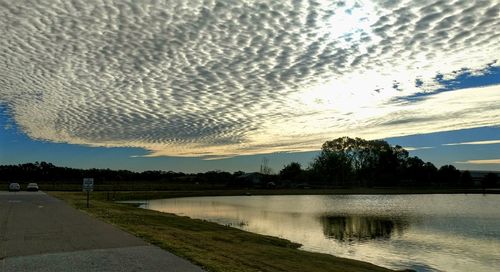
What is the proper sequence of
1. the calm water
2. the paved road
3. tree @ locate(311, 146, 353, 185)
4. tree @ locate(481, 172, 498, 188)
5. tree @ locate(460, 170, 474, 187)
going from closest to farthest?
the paved road → the calm water → tree @ locate(311, 146, 353, 185) → tree @ locate(481, 172, 498, 188) → tree @ locate(460, 170, 474, 187)

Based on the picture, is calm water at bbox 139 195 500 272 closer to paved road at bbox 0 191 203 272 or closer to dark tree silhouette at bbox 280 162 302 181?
paved road at bbox 0 191 203 272

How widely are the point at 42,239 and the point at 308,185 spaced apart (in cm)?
14349

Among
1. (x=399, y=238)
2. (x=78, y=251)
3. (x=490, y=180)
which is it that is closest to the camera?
(x=78, y=251)

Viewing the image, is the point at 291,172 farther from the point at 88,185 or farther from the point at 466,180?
the point at 88,185

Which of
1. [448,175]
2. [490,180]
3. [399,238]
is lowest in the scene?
[399,238]

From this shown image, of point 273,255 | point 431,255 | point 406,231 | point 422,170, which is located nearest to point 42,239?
point 273,255

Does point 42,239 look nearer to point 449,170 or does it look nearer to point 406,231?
point 406,231

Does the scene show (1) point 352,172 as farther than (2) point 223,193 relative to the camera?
Yes

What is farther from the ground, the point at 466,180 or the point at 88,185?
the point at 88,185

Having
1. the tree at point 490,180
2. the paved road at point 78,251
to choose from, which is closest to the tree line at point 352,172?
the tree at point 490,180

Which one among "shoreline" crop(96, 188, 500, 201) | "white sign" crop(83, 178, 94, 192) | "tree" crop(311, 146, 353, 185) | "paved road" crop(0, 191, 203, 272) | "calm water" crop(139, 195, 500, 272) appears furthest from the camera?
A: "tree" crop(311, 146, 353, 185)

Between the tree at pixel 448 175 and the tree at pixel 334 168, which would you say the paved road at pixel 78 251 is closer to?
the tree at pixel 334 168

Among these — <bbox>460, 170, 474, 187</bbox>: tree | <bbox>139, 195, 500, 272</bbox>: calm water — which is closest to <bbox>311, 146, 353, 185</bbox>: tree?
<bbox>460, 170, 474, 187</bbox>: tree

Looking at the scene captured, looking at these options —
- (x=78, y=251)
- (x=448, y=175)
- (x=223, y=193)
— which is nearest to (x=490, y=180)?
(x=448, y=175)
